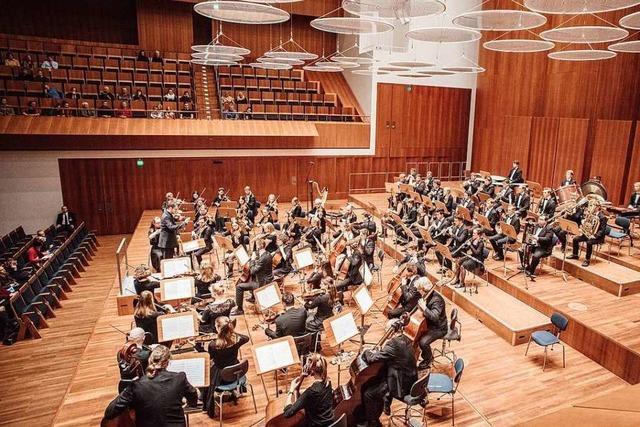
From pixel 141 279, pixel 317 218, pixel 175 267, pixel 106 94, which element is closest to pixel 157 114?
pixel 106 94

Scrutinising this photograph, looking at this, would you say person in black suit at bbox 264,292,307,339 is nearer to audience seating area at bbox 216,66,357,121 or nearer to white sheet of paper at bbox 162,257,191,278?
white sheet of paper at bbox 162,257,191,278

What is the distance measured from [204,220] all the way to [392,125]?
10520mm

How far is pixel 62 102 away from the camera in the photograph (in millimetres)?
14133

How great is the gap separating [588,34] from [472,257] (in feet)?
14.4

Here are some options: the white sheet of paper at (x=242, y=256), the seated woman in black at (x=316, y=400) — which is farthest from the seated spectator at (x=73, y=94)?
the seated woman in black at (x=316, y=400)

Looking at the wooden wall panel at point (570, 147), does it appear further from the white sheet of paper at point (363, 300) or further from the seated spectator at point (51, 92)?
the seated spectator at point (51, 92)

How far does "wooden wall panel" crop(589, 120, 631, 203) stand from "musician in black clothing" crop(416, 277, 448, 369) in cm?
1069

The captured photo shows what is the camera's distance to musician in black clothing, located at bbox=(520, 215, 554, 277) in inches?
348

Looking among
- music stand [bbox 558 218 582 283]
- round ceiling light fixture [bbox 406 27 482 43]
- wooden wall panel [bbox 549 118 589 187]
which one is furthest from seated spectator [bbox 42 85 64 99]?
wooden wall panel [bbox 549 118 589 187]

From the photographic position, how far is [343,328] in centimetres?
546

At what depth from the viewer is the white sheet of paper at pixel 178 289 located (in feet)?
22.1

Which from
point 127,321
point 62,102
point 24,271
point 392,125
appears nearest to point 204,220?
point 127,321

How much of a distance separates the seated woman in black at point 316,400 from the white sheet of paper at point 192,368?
Result: 3.41 feet

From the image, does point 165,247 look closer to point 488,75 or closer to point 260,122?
point 260,122
